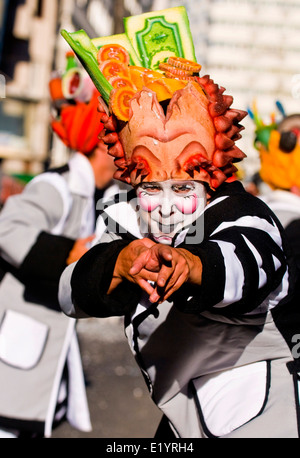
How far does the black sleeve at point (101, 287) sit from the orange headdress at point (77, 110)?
1.79 metres

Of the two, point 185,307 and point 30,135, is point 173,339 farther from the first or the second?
point 30,135

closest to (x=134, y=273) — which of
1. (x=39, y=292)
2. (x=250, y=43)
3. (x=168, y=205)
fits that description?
(x=168, y=205)

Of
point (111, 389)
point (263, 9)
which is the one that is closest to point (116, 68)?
point (111, 389)

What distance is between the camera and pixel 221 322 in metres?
1.60

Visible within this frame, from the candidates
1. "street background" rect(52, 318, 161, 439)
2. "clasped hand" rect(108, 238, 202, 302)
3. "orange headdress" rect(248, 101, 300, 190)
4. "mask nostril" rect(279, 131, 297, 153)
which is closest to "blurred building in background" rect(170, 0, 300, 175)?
"street background" rect(52, 318, 161, 439)

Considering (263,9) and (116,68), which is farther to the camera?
(263,9)

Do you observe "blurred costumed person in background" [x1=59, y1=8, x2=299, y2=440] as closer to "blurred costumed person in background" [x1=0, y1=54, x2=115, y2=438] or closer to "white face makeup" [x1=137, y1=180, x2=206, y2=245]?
"white face makeup" [x1=137, y1=180, x2=206, y2=245]

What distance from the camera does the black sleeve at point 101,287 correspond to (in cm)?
144

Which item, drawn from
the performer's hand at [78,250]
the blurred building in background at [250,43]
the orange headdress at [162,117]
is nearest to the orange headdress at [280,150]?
the performer's hand at [78,250]

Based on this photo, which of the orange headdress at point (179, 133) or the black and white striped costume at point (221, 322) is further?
the orange headdress at point (179, 133)

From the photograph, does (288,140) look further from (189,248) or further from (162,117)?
(189,248)

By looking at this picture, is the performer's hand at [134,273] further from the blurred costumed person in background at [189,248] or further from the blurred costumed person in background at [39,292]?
the blurred costumed person in background at [39,292]

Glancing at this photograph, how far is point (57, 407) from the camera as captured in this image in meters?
3.24

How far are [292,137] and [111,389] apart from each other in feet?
8.62
